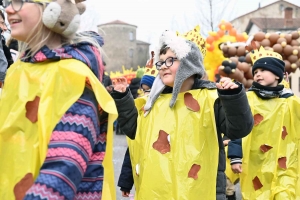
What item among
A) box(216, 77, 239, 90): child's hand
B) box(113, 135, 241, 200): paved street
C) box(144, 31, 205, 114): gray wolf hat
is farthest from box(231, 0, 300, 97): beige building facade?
box(216, 77, 239, 90): child's hand

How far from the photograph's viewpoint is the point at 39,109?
6.51 ft

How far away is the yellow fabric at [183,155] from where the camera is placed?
10.9 ft

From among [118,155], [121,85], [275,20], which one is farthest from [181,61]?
[275,20]

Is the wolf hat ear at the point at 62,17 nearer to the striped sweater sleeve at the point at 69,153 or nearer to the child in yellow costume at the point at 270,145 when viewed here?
the striped sweater sleeve at the point at 69,153

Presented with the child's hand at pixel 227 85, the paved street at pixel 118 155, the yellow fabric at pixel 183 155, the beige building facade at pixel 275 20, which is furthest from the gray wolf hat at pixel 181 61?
the beige building facade at pixel 275 20

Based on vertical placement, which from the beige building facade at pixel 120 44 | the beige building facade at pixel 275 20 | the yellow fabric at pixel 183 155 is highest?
the yellow fabric at pixel 183 155

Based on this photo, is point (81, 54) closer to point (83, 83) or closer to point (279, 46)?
point (83, 83)

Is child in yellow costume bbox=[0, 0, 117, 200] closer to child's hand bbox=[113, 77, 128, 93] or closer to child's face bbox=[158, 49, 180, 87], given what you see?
child's hand bbox=[113, 77, 128, 93]

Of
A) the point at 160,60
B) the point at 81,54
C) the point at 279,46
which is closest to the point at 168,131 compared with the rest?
the point at 160,60

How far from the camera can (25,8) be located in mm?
2117

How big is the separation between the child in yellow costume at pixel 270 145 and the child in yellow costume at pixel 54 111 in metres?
2.82

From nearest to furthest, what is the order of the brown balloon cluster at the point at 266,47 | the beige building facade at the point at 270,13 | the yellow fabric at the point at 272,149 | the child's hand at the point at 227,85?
1. the child's hand at the point at 227,85
2. the yellow fabric at the point at 272,149
3. the brown balloon cluster at the point at 266,47
4. the beige building facade at the point at 270,13

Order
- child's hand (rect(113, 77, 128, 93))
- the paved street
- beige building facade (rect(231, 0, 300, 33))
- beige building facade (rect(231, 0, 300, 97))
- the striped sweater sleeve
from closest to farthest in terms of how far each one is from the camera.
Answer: the striped sweater sleeve < child's hand (rect(113, 77, 128, 93)) < the paved street < beige building facade (rect(231, 0, 300, 97)) < beige building facade (rect(231, 0, 300, 33))

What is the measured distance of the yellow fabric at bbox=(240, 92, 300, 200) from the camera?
474 cm
